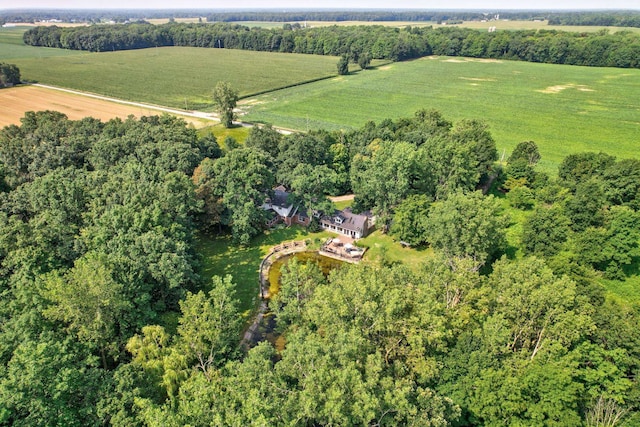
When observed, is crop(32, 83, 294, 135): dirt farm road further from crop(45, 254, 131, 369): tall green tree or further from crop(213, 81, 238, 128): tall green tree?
crop(45, 254, 131, 369): tall green tree

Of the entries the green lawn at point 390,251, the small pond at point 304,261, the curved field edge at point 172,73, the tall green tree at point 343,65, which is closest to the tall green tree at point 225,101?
the curved field edge at point 172,73

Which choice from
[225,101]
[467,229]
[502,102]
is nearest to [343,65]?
[502,102]

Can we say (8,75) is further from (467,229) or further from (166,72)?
(467,229)

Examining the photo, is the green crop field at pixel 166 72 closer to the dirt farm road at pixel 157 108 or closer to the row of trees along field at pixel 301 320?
the dirt farm road at pixel 157 108

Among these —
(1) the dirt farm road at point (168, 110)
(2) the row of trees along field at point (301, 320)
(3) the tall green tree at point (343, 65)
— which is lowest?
(2) the row of trees along field at point (301, 320)

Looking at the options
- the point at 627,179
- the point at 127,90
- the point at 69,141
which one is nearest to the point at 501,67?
the point at 627,179
